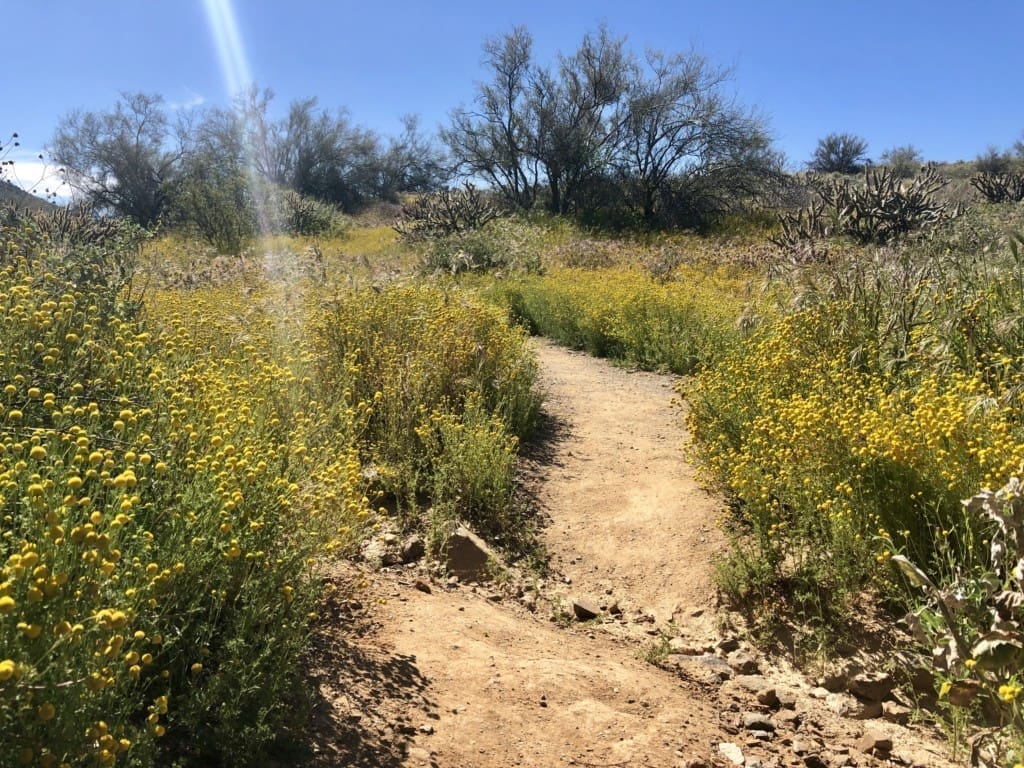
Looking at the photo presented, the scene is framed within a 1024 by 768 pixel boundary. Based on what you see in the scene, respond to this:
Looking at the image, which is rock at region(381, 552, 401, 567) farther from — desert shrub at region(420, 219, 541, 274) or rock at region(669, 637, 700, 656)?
desert shrub at region(420, 219, 541, 274)

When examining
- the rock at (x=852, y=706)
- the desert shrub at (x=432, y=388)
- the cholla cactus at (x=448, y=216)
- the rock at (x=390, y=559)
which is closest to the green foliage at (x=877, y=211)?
the cholla cactus at (x=448, y=216)

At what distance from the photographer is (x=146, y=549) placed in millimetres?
1794

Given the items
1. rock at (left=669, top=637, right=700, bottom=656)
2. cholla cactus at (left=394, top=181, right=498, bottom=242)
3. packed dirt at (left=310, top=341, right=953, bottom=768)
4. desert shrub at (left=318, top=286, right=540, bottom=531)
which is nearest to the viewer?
packed dirt at (left=310, top=341, right=953, bottom=768)

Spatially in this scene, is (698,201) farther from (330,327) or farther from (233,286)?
(330,327)

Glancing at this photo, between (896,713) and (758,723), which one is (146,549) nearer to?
(758,723)

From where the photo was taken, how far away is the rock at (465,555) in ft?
12.5

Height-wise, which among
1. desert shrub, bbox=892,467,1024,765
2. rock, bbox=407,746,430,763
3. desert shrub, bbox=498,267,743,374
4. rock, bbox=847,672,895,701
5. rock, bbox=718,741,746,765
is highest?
desert shrub, bbox=498,267,743,374

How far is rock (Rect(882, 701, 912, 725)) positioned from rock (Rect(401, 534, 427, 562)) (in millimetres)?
2231

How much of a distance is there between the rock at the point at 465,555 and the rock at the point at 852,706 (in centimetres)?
173

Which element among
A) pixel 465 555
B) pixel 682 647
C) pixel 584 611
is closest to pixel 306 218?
pixel 465 555

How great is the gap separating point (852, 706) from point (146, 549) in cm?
265

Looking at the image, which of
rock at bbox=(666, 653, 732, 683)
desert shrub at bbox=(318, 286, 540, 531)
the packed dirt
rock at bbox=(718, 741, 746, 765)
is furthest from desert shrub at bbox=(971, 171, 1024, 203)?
rock at bbox=(718, 741, 746, 765)

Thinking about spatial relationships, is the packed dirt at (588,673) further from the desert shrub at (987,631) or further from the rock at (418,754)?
the desert shrub at (987,631)

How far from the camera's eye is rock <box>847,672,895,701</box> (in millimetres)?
2855
